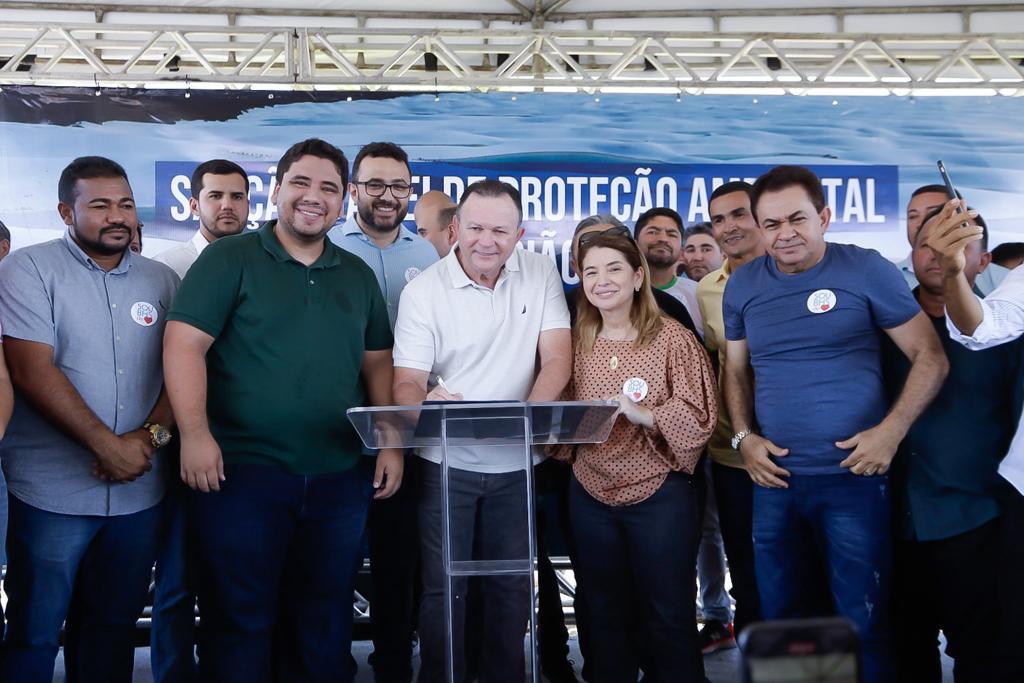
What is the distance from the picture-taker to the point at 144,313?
313cm

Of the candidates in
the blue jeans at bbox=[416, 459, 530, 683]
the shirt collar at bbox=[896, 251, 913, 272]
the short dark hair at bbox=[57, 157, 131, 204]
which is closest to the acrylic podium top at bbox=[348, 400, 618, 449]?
the blue jeans at bbox=[416, 459, 530, 683]

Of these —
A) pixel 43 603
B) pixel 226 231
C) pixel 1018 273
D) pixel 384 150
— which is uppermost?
pixel 384 150

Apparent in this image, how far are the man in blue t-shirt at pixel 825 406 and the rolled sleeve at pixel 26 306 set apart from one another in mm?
2221

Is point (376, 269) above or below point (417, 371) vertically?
above

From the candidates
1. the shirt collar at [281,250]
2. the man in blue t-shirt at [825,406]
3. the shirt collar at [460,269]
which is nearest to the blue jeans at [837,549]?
the man in blue t-shirt at [825,406]

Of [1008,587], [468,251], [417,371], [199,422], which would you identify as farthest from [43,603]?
[1008,587]

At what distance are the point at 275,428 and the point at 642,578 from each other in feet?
4.16

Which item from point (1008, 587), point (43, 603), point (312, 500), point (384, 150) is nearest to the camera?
point (1008, 587)

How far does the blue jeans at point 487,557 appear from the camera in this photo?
283cm

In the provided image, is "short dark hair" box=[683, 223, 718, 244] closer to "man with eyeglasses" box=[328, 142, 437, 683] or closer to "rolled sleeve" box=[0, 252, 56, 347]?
"man with eyeglasses" box=[328, 142, 437, 683]

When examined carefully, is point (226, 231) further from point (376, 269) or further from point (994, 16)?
point (994, 16)

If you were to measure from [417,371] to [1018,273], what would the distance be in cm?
183

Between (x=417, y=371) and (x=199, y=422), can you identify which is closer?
(x=199, y=422)

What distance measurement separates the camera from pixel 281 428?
302cm
